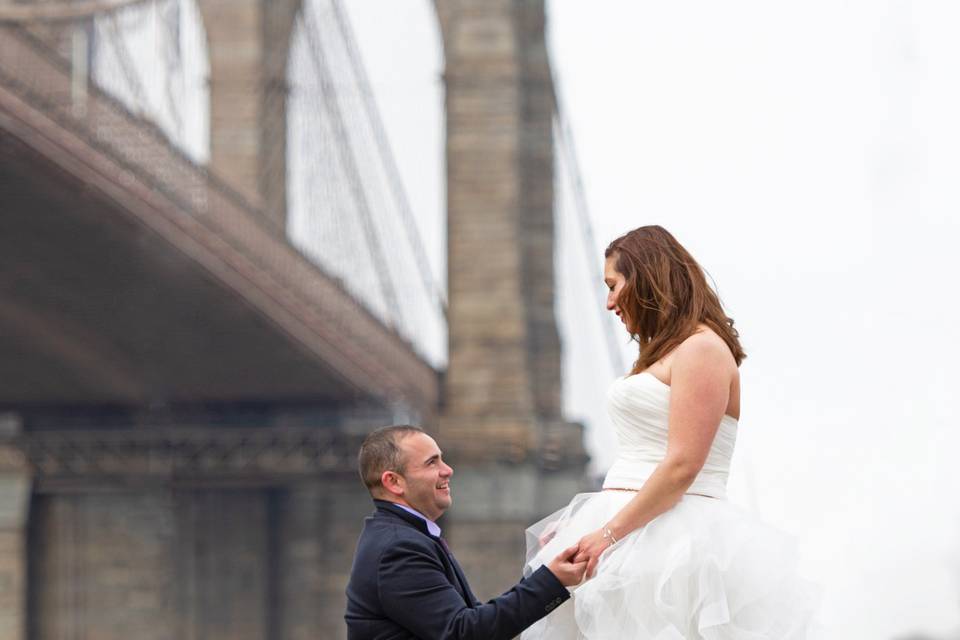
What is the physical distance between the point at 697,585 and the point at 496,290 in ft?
48.9

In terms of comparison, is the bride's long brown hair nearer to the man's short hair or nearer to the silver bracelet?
the silver bracelet

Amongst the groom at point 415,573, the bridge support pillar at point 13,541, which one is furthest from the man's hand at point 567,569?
the bridge support pillar at point 13,541

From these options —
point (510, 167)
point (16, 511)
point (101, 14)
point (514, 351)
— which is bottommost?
point (16, 511)

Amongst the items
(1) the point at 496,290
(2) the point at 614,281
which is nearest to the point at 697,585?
(2) the point at 614,281

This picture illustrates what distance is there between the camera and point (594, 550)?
3.04m

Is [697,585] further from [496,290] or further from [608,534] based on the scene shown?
[496,290]

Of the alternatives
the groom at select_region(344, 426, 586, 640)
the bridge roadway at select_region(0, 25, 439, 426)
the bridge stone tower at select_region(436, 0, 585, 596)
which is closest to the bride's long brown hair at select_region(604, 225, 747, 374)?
the groom at select_region(344, 426, 586, 640)

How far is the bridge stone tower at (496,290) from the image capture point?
17453 millimetres

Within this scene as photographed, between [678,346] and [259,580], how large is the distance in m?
18.1

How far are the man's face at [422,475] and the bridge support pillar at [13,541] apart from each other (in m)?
17.0

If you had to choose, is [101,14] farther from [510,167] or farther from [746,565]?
[746,565]

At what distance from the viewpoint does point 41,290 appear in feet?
59.5

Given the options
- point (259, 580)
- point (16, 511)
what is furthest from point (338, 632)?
point (16, 511)

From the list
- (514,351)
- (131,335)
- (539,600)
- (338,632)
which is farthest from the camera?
(338,632)
